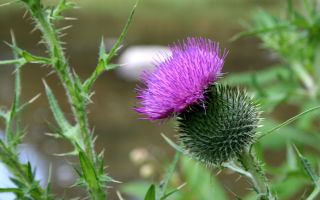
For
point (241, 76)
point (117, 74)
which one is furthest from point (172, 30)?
point (241, 76)

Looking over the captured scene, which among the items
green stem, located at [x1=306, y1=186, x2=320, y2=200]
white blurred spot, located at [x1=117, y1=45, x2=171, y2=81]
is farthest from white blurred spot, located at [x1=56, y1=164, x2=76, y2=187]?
green stem, located at [x1=306, y1=186, x2=320, y2=200]

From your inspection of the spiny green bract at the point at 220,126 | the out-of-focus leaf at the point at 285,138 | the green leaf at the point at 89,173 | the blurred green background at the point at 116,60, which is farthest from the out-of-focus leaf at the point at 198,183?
the green leaf at the point at 89,173

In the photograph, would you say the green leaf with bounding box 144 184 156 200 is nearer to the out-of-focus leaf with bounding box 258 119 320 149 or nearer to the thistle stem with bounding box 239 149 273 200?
the thistle stem with bounding box 239 149 273 200

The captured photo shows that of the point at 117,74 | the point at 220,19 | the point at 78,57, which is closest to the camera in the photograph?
the point at 117,74

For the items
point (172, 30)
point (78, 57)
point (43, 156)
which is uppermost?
point (172, 30)

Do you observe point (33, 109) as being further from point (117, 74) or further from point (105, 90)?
point (117, 74)

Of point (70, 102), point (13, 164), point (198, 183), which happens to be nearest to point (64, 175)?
point (198, 183)

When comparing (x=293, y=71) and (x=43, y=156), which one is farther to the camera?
(x=43, y=156)

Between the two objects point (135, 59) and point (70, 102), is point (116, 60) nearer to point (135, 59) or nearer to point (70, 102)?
point (135, 59)
